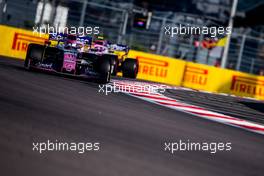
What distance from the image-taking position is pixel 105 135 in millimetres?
5816

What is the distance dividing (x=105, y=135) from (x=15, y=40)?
45.2ft

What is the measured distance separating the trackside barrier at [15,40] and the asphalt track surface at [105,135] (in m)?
9.51

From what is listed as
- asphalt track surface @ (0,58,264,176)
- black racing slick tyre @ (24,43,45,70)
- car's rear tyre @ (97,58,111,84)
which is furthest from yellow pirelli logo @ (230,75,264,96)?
asphalt track surface @ (0,58,264,176)

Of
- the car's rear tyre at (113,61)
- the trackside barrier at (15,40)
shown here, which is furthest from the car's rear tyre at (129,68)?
the trackside barrier at (15,40)

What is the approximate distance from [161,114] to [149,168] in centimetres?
392

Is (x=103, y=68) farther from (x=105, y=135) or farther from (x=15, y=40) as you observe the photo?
(x=15, y=40)

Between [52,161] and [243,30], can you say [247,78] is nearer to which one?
[243,30]

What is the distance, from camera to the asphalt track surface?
451 cm

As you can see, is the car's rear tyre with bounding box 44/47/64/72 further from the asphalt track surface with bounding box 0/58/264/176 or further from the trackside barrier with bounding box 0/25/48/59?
the trackside barrier with bounding box 0/25/48/59

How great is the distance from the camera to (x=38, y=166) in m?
4.25

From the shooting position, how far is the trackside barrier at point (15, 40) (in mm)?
18828

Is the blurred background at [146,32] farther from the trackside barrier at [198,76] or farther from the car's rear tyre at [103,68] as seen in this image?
the car's rear tyre at [103,68]

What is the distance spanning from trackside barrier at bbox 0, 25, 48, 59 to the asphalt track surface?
951 cm

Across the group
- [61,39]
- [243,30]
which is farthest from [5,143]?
[243,30]
